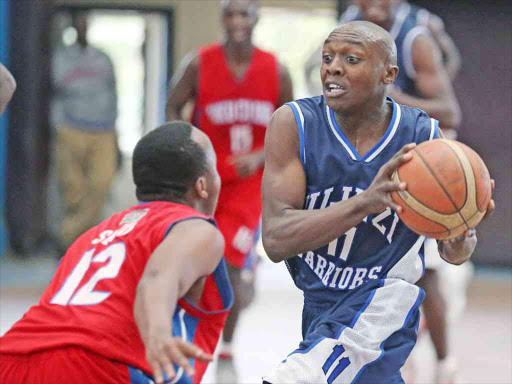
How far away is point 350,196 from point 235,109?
108 inches

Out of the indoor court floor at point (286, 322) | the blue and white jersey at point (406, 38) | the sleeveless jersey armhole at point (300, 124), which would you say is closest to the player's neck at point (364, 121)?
the sleeveless jersey armhole at point (300, 124)

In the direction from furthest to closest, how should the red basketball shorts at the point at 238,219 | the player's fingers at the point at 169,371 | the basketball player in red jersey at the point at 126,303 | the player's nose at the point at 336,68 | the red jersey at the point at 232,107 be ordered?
the red jersey at the point at 232,107 → the red basketball shorts at the point at 238,219 → the player's nose at the point at 336,68 → the basketball player in red jersey at the point at 126,303 → the player's fingers at the point at 169,371

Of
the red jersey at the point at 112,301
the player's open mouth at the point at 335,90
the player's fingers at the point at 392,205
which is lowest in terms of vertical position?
the red jersey at the point at 112,301

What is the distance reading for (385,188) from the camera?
9.70ft

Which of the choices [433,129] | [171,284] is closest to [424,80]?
[433,129]

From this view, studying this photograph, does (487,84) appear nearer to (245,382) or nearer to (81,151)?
(81,151)

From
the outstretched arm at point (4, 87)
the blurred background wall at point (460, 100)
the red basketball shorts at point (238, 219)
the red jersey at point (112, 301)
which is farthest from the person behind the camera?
the blurred background wall at point (460, 100)

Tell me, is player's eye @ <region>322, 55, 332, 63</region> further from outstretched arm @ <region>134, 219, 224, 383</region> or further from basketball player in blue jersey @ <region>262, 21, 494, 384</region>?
outstretched arm @ <region>134, 219, 224, 383</region>

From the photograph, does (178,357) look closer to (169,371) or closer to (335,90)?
(169,371)

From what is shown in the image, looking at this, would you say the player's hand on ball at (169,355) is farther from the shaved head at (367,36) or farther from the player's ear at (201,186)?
the shaved head at (367,36)

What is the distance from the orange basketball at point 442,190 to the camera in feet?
9.86

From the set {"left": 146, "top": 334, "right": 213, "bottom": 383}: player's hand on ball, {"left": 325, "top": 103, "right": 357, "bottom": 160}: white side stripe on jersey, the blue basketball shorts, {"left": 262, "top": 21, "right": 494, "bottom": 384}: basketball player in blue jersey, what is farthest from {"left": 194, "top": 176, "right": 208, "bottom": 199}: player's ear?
{"left": 146, "top": 334, "right": 213, "bottom": 383}: player's hand on ball

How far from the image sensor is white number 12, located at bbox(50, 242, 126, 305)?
295 cm

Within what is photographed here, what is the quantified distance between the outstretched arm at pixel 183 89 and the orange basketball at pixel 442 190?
10.2ft
